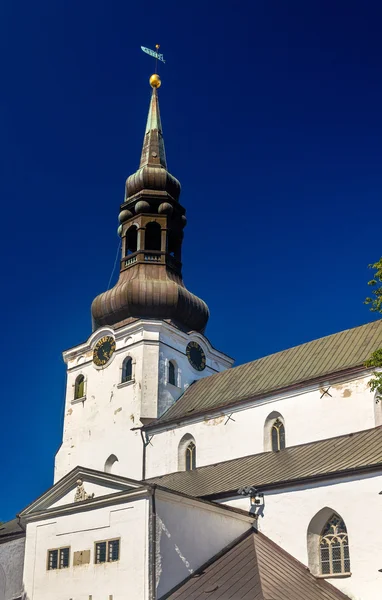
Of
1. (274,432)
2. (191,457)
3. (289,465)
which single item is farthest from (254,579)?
(191,457)

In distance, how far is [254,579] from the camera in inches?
702

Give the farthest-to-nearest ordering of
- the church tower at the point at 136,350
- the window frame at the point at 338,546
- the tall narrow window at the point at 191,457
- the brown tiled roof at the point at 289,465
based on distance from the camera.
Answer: the church tower at the point at 136,350 → the tall narrow window at the point at 191,457 → the brown tiled roof at the point at 289,465 → the window frame at the point at 338,546

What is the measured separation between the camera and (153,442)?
28406 millimetres

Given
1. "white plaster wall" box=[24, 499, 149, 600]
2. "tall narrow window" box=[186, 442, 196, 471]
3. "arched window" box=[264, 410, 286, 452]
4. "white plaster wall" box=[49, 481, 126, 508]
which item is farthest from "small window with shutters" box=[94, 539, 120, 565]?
"tall narrow window" box=[186, 442, 196, 471]

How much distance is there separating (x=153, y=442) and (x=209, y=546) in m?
8.89

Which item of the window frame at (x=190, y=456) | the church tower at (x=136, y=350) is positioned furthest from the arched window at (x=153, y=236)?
the window frame at (x=190, y=456)

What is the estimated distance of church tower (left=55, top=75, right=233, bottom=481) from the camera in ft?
97.0

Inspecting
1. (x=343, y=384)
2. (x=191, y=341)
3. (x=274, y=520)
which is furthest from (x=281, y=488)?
(x=191, y=341)

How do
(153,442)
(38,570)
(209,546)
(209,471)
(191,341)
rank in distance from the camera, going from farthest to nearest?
(191,341)
(153,442)
(209,471)
(38,570)
(209,546)

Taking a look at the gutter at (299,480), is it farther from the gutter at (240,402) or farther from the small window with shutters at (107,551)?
the gutter at (240,402)

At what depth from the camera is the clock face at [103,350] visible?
3142 centimetres

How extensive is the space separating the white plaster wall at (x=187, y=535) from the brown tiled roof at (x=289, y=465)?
158cm

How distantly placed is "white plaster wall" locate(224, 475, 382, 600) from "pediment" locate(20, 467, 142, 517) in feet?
12.6

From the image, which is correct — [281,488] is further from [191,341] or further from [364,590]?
[191,341]
